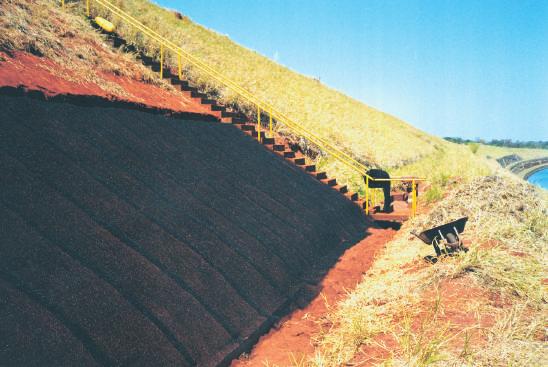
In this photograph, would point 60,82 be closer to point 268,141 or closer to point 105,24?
point 268,141

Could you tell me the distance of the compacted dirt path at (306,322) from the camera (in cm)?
469

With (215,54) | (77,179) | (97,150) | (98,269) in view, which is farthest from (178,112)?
(215,54)

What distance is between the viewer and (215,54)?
23516 millimetres

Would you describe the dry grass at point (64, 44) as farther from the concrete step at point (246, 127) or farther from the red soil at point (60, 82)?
the concrete step at point (246, 127)

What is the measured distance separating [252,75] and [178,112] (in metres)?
15.2

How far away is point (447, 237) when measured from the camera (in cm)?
605

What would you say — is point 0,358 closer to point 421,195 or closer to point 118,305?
point 118,305

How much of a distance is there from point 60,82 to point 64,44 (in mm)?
2801

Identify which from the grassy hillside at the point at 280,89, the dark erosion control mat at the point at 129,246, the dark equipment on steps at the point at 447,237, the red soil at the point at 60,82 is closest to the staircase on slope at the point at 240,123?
the grassy hillside at the point at 280,89

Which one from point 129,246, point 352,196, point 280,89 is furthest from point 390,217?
point 280,89

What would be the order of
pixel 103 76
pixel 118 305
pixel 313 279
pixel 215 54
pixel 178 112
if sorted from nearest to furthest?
pixel 118 305 < pixel 313 279 < pixel 103 76 < pixel 178 112 < pixel 215 54

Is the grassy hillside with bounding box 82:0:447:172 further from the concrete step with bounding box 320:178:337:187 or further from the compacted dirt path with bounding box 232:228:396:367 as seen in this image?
the compacted dirt path with bounding box 232:228:396:367

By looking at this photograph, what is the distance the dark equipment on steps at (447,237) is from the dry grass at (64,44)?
684 centimetres

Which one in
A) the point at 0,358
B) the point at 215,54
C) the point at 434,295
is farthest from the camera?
Result: the point at 215,54
